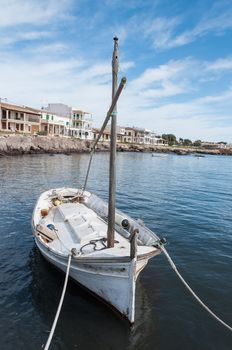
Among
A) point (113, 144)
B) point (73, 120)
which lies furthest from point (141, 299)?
point (73, 120)

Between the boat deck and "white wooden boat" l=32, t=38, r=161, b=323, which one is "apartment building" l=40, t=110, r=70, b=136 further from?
"white wooden boat" l=32, t=38, r=161, b=323

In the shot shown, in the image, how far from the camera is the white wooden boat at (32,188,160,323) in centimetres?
782

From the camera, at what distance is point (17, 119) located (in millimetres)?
79000

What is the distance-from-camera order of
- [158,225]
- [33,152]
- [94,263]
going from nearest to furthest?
1. [94,263]
2. [158,225]
3. [33,152]

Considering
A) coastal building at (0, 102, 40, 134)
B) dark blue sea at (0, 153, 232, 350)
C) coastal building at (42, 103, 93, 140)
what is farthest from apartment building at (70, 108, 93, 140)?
dark blue sea at (0, 153, 232, 350)

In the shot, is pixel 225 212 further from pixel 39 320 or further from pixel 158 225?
pixel 39 320

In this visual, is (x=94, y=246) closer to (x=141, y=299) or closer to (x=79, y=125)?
(x=141, y=299)

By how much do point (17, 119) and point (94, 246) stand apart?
7585 cm

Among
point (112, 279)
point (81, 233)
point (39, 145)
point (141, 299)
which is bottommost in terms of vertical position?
point (141, 299)

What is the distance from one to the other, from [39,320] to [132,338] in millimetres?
2663

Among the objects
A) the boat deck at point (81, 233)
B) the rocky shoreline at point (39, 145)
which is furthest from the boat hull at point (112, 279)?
the rocky shoreline at point (39, 145)

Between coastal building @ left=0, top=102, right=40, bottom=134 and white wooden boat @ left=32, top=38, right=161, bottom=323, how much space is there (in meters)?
64.1

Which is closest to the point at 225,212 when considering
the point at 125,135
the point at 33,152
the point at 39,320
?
the point at 39,320

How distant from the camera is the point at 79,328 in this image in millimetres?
8016
